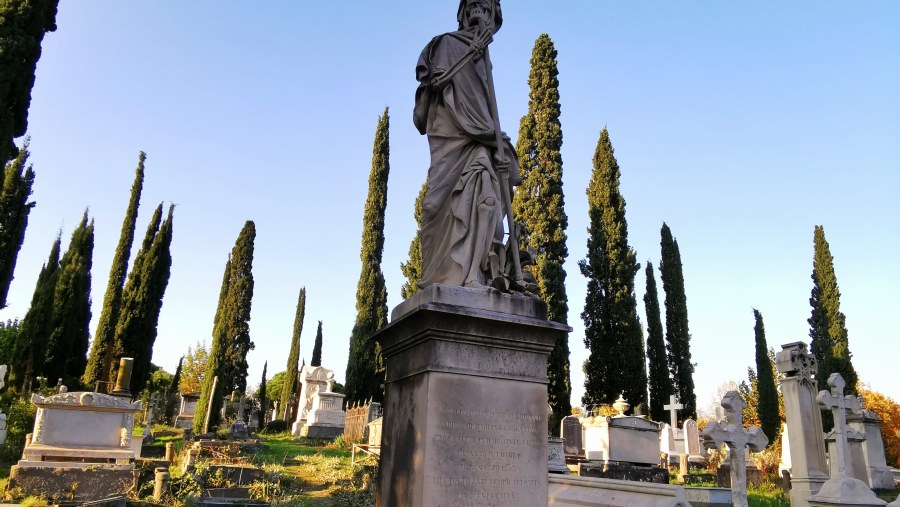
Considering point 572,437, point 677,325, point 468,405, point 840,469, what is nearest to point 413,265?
point 572,437

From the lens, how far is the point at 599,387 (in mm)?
25547

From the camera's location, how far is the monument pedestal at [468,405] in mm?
3809

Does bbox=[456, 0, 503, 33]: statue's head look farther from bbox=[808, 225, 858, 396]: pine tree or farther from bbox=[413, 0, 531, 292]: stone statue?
bbox=[808, 225, 858, 396]: pine tree

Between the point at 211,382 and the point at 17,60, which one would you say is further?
the point at 211,382

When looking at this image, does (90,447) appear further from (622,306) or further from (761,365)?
(761,365)

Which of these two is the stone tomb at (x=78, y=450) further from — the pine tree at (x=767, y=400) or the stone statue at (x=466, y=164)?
the pine tree at (x=767, y=400)

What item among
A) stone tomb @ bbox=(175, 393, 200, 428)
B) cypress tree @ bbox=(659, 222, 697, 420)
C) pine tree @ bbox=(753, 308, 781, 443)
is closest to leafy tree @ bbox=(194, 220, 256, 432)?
stone tomb @ bbox=(175, 393, 200, 428)

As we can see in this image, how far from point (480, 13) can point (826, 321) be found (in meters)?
35.6

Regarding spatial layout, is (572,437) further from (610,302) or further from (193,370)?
(193,370)

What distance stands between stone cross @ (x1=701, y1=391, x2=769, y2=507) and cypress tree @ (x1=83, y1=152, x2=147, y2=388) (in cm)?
3177

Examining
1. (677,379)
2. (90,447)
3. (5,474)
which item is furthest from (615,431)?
(677,379)

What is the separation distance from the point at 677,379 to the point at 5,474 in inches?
1166

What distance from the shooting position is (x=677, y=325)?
3378 centimetres

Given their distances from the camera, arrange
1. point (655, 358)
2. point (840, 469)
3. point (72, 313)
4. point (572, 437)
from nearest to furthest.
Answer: point (840, 469)
point (572, 437)
point (655, 358)
point (72, 313)
